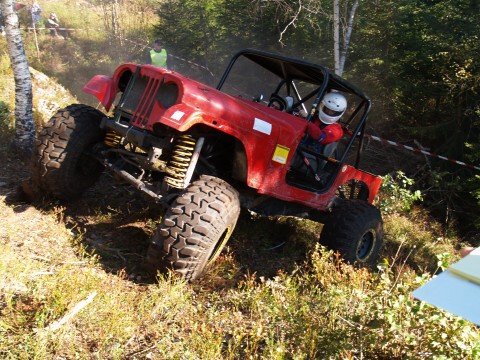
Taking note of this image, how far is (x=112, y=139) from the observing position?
4.40 meters

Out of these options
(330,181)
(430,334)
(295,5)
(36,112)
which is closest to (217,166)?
(330,181)

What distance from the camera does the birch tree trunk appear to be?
5.68 meters

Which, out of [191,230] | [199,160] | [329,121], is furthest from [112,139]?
[329,121]

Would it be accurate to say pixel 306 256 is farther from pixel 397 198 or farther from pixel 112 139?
pixel 397 198

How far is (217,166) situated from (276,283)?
4.32 ft

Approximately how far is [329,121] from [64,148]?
2.71m

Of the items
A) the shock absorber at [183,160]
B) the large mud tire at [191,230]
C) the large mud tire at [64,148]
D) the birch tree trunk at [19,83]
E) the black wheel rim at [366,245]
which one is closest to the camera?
the large mud tire at [191,230]

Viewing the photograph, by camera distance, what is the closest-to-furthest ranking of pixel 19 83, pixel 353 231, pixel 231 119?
pixel 231 119 < pixel 353 231 < pixel 19 83

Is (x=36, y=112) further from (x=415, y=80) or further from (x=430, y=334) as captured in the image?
(x=415, y=80)

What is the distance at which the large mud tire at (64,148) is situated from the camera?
434 centimetres

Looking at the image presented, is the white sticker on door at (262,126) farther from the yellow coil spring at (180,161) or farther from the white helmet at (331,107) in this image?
the white helmet at (331,107)

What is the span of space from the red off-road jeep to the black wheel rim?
1 cm

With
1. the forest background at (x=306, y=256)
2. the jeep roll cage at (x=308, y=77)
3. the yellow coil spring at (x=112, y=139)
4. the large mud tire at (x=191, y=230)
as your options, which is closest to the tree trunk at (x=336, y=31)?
the forest background at (x=306, y=256)

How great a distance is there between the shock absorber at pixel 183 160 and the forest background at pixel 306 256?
863 mm
